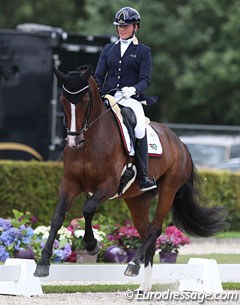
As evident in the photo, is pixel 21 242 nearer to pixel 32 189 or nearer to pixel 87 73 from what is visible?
pixel 87 73

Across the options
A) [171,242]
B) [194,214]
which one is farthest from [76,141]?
[171,242]

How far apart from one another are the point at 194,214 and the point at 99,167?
7.67 feet

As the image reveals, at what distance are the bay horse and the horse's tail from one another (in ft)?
0.65

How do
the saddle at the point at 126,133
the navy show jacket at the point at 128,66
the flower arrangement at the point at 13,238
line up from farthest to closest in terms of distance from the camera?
the flower arrangement at the point at 13,238
the navy show jacket at the point at 128,66
the saddle at the point at 126,133

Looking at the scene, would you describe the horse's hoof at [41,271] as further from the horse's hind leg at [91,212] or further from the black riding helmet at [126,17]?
the black riding helmet at [126,17]

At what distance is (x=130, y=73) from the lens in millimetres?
11320

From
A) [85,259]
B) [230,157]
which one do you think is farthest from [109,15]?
[85,259]

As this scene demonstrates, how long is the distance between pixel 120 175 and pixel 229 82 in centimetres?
2288

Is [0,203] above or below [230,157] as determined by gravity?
above

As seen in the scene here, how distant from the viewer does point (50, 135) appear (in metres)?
20.7

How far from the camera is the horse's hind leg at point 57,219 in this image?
32.6 feet

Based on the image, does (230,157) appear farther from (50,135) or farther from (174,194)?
(174,194)

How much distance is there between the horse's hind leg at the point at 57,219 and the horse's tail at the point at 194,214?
2294 millimetres

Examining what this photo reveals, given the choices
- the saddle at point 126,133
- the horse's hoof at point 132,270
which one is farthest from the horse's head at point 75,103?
the horse's hoof at point 132,270
